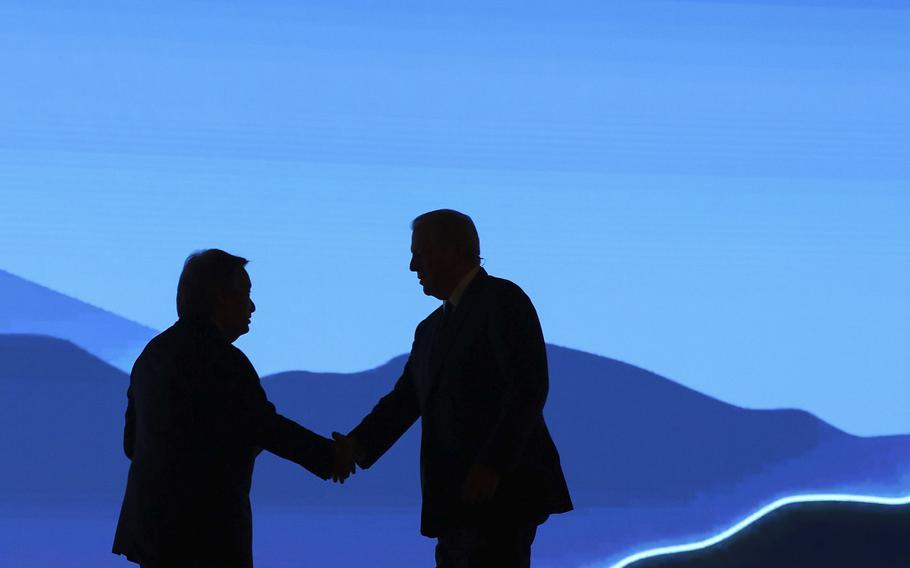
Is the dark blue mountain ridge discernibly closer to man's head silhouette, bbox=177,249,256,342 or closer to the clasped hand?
the clasped hand

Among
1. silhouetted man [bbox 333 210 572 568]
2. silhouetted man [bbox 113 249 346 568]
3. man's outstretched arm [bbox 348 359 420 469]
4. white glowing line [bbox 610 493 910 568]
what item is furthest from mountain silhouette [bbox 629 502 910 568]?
silhouetted man [bbox 113 249 346 568]

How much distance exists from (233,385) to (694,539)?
2316 mm

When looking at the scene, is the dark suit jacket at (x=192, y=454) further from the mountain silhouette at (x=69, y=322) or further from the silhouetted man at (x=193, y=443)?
the mountain silhouette at (x=69, y=322)

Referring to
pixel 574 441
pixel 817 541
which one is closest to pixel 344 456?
A: pixel 574 441

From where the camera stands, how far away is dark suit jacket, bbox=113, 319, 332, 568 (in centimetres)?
199

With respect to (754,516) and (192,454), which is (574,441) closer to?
(754,516)

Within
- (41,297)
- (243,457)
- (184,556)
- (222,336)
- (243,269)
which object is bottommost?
(184,556)

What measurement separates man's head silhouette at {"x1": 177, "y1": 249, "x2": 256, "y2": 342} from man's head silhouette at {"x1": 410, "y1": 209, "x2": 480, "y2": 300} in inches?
13.5

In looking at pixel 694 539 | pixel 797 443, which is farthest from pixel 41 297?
pixel 797 443

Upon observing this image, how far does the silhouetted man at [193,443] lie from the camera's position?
199cm

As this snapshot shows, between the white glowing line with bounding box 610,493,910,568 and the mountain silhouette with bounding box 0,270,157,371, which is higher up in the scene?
the mountain silhouette with bounding box 0,270,157,371

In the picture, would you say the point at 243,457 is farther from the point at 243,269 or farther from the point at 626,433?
the point at 626,433

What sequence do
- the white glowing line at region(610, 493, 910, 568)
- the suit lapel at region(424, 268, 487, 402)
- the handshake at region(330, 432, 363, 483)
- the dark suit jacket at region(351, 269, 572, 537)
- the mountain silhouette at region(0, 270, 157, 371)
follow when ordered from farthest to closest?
the white glowing line at region(610, 493, 910, 568), the mountain silhouette at region(0, 270, 157, 371), the handshake at region(330, 432, 363, 483), the suit lapel at region(424, 268, 487, 402), the dark suit jacket at region(351, 269, 572, 537)

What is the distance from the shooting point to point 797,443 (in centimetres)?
399
